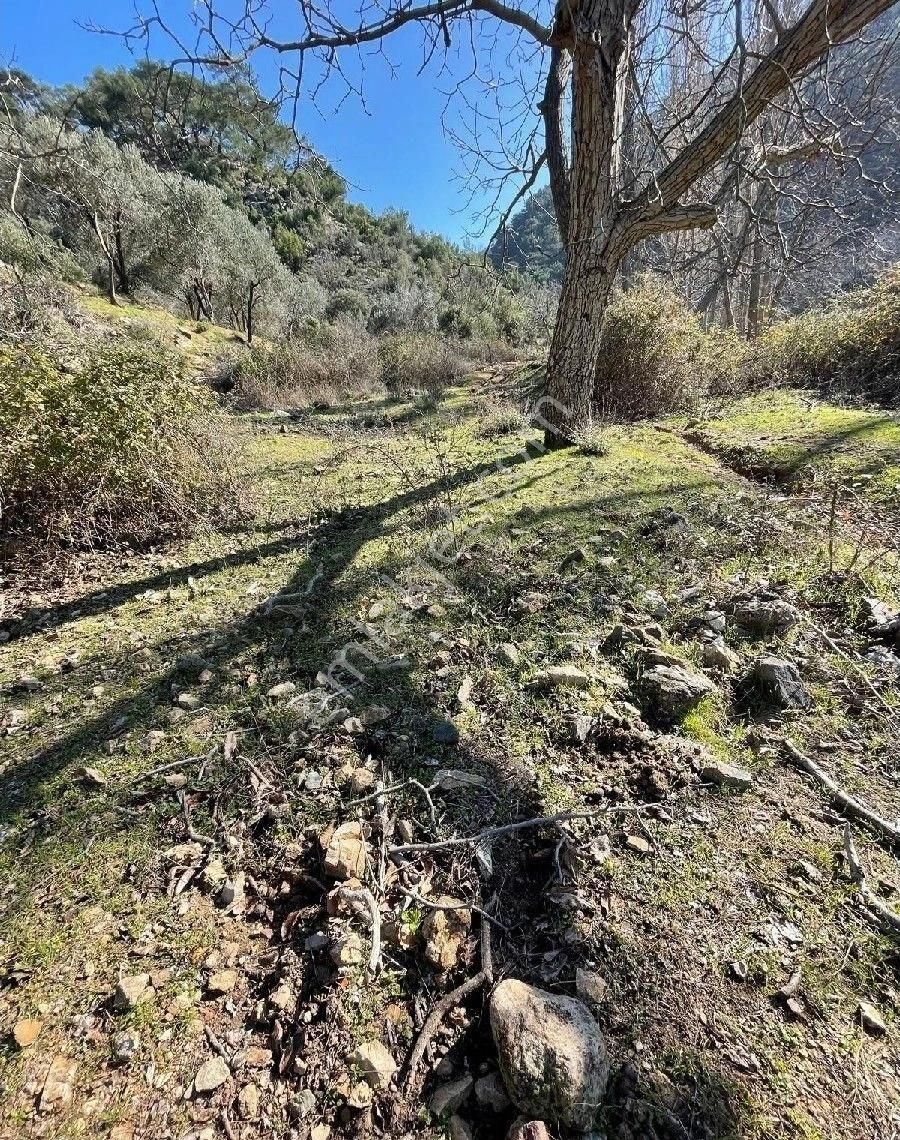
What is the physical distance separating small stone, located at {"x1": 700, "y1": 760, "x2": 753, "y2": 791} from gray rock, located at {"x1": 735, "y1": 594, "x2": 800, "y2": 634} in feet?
2.40

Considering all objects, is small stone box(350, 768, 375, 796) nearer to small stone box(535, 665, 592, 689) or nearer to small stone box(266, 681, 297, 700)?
small stone box(266, 681, 297, 700)

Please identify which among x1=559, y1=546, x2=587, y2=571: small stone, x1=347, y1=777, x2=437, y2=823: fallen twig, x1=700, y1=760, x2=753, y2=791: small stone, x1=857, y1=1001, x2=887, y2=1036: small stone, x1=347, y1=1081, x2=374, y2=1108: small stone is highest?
x1=559, y1=546, x2=587, y2=571: small stone

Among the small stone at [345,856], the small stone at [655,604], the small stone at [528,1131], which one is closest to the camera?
the small stone at [528,1131]

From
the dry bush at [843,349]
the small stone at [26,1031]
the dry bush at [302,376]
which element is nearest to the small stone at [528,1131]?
the small stone at [26,1031]

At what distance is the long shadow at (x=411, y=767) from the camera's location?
93 centimetres

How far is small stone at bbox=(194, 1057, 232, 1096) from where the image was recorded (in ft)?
3.26

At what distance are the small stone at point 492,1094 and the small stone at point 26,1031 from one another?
930mm

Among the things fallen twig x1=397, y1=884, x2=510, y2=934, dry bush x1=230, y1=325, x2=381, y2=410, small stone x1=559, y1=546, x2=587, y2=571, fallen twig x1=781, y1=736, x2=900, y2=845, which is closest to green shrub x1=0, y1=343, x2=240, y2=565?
small stone x1=559, y1=546, x2=587, y2=571

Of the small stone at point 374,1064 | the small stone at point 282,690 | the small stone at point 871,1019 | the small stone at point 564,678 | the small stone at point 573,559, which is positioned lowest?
the small stone at point 374,1064

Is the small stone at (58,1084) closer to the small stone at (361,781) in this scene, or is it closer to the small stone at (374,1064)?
the small stone at (374,1064)

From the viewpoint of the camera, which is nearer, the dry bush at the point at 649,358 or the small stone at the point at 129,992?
the small stone at the point at 129,992

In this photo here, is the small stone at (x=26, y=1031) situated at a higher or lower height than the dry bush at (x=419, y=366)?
lower

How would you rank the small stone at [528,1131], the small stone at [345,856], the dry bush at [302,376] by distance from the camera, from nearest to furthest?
1. the small stone at [528,1131]
2. the small stone at [345,856]
3. the dry bush at [302,376]

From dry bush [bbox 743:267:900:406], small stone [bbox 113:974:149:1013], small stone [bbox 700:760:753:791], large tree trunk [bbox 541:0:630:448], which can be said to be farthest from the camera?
dry bush [bbox 743:267:900:406]
